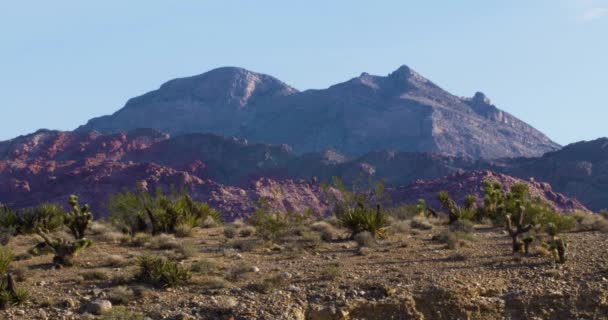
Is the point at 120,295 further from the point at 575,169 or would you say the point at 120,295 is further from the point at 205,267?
the point at 575,169

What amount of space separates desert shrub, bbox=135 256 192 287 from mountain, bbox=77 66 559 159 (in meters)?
99.8

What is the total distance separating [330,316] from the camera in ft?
36.8

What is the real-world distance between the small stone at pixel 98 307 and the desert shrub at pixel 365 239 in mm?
6984

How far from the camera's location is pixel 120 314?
10594 mm

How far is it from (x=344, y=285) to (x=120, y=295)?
3.76 metres

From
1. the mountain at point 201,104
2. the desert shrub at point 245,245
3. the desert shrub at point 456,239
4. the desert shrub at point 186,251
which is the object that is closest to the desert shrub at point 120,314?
the desert shrub at point 186,251

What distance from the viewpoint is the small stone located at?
35.9 feet

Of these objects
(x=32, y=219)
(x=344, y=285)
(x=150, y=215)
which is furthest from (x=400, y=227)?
(x=32, y=219)

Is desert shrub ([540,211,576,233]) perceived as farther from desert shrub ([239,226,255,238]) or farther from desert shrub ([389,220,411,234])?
desert shrub ([239,226,255,238])

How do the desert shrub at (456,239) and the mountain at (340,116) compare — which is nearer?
the desert shrub at (456,239)

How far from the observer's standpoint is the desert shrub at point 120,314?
412 inches

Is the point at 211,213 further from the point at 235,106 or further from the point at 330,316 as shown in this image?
the point at 235,106

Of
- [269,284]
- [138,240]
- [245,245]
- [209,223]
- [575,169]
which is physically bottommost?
[269,284]

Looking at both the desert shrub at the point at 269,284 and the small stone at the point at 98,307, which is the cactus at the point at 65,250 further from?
the desert shrub at the point at 269,284
